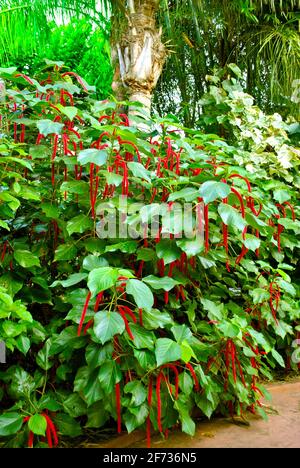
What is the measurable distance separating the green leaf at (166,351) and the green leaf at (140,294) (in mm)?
151

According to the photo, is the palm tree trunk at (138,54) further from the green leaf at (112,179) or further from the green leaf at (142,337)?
the green leaf at (142,337)

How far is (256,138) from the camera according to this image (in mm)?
3133

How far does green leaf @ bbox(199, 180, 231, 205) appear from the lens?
1.42 m

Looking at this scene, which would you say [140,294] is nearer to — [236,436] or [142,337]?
[142,337]

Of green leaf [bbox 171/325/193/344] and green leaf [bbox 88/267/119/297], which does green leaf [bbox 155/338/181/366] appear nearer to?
green leaf [bbox 171/325/193/344]

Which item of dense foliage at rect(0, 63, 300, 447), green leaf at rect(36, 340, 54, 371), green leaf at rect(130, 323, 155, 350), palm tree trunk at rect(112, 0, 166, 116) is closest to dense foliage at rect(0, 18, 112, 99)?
palm tree trunk at rect(112, 0, 166, 116)

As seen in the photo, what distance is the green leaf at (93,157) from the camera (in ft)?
4.82

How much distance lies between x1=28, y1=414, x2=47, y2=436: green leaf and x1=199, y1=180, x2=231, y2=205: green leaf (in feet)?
2.50

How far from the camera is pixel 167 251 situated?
5.08 ft

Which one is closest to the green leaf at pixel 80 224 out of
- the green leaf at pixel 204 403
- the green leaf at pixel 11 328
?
the green leaf at pixel 11 328

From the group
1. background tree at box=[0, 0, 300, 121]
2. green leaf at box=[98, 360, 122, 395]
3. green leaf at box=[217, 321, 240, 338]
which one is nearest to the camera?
green leaf at box=[98, 360, 122, 395]

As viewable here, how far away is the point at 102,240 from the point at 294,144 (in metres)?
2.30

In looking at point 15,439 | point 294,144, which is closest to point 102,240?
point 15,439

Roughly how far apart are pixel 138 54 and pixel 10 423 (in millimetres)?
2196
